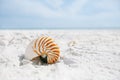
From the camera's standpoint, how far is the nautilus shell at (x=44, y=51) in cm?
357

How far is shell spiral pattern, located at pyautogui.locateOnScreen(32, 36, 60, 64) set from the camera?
3.56m

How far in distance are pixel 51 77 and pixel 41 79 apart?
0.64 feet

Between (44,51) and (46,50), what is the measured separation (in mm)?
46

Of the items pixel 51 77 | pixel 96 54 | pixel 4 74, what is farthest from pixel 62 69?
pixel 96 54

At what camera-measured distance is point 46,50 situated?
3.56 metres

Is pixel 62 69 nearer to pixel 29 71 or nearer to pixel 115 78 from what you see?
pixel 29 71

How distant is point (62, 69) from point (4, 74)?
101cm

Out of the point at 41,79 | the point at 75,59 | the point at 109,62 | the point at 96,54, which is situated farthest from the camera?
the point at 96,54

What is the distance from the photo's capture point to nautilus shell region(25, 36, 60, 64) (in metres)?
3.57

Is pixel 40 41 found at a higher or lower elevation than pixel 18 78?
higher

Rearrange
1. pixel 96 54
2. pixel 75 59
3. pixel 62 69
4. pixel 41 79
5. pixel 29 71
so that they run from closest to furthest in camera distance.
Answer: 1. pixel 41 79
2. pixel 29 71
3. pixel 62 69
4. pixel 75 59
5. pixel 96 54

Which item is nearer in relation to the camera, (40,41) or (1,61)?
(1,61)

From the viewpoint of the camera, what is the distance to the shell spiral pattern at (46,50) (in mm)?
3564

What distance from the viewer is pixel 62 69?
3.13 m
